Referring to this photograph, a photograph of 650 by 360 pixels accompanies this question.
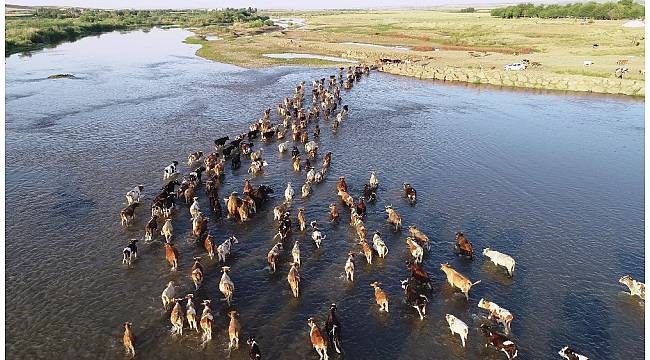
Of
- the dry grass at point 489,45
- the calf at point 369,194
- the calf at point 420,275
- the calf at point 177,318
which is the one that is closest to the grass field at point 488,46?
the dry grass at point 489,45

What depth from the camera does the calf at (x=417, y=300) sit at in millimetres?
15234

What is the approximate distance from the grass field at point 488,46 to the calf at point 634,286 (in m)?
41.0

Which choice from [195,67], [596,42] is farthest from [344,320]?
[596,42]

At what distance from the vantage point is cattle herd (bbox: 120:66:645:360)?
549 inches

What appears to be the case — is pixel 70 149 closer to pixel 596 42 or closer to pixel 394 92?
pixel 394 92

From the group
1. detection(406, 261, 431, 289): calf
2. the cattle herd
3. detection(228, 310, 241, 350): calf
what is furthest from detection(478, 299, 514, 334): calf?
detection(228, 310, 241, 350): calf

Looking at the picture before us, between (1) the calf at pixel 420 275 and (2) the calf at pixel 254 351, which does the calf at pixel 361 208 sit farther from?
(2) the calf at pixel 254 351

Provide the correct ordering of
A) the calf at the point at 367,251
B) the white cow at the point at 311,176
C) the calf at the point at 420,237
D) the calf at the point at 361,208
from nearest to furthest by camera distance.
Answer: the calf at the point at 367,251
the calf at the point at 420,237
the calf at the point at 361,208
the white cow at the point at 311,176

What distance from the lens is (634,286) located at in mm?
16344

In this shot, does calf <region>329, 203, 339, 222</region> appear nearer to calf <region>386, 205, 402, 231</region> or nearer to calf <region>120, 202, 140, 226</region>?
calf <region>386, 205, 402, 231</region>

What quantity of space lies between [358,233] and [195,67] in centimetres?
4947

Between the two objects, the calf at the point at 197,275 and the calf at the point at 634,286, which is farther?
the calf at the point at 634,286

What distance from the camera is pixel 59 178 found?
24.9m

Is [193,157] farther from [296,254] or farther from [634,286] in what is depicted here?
[634,286]
